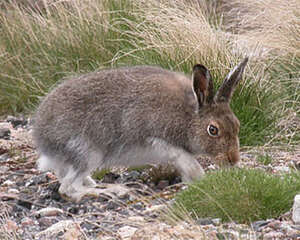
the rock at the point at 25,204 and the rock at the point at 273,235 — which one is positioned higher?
the rock at the point at 273,235

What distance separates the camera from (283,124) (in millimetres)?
8328

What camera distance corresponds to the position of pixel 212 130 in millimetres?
6520

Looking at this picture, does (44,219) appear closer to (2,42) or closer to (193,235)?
(193,235)

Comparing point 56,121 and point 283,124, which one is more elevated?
point 56,121

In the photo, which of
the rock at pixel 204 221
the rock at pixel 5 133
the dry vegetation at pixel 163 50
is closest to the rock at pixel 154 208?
the rock at pixel 204 221

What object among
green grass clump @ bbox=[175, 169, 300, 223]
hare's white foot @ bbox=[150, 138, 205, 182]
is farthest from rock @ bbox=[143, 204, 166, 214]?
hare's white foot @ bbox=[150, 138, 205, 182]

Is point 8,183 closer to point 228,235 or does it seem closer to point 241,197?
A: point 241,197

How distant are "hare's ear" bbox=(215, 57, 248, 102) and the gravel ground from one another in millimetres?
856

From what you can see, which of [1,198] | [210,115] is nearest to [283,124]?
[210,115]

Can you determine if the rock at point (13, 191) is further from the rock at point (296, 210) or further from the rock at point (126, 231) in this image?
the rock at point (296, 210)

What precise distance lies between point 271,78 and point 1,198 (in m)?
4.11

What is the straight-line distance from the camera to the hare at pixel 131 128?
6.50 m

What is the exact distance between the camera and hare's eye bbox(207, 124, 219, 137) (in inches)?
256

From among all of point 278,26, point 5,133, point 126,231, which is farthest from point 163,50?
point 126,231
